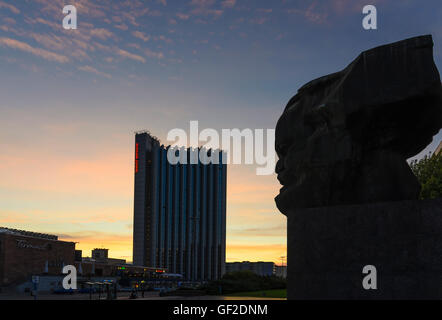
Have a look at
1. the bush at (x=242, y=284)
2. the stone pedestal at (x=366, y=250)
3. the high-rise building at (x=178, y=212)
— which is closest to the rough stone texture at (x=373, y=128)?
the stone pedestal at (x=366, y=250)

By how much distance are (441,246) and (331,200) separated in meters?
3.11

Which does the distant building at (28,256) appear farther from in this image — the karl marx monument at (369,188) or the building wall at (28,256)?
the karl marx monument at (369,188)

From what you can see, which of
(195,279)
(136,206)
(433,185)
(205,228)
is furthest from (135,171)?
(433,185)

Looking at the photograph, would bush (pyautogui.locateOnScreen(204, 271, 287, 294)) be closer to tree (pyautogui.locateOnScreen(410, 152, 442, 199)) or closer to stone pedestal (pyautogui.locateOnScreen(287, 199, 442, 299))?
tree (pyautogui.locateOnScreen(410, 152, 442, 199))

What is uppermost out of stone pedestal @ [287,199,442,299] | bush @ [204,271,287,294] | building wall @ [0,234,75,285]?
stone pedestal @ [287,199,442,299]

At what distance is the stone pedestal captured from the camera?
32.7 feet

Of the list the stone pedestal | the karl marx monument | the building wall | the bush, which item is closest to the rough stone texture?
the karl marx monument

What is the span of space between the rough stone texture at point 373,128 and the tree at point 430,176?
1770 centimetres

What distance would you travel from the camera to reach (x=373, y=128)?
12.0 metres

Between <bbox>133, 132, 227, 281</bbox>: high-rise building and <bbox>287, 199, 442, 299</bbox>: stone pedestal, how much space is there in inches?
4427

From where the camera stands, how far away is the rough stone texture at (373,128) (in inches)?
447

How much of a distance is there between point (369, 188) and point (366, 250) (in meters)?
1.84
